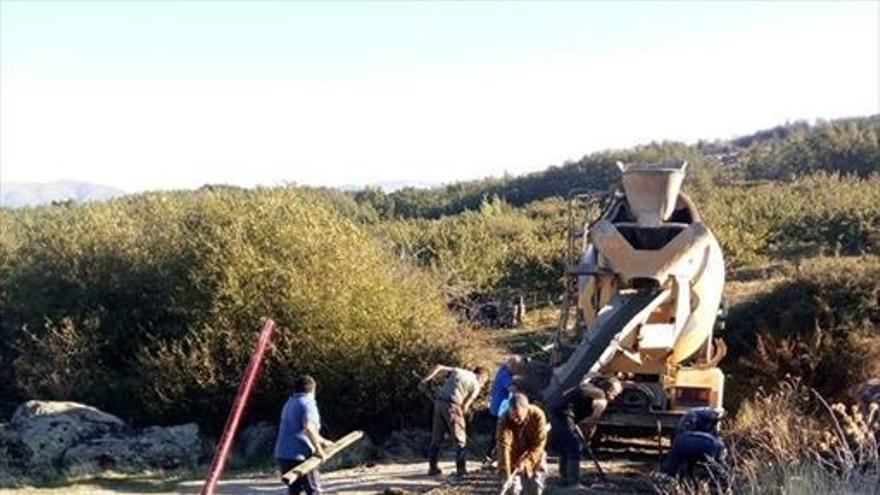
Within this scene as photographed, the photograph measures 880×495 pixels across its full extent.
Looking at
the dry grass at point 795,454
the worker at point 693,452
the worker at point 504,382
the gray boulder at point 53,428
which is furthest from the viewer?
the gray boulder at point 53,428

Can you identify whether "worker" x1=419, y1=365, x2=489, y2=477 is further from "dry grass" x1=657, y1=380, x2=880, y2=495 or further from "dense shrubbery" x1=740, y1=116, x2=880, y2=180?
"dense shrubbery" x1=740, y1=116, x2=880, y2=180

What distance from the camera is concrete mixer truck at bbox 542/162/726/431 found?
12.0m

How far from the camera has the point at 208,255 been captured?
22547 millimetres

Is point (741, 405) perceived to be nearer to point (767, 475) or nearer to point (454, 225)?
point (767, 475)

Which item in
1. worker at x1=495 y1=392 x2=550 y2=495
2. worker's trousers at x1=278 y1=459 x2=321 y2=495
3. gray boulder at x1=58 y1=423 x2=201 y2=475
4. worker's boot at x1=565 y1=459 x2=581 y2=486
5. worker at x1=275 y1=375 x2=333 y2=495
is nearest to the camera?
worker at x1=495 y1=392 x2=550 y2=495

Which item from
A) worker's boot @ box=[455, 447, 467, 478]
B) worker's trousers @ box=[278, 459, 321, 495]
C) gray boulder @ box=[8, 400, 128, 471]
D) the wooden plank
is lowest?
gray boulder @ box=[8, 400, 128, 471]

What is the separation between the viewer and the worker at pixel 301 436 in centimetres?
1118

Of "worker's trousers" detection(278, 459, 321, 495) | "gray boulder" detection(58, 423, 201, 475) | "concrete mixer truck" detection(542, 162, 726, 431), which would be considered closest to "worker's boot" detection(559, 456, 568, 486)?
"concrete mixer truck" detection(542, 162, 726, 431)

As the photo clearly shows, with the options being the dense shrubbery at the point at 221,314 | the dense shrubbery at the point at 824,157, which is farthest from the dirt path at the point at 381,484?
the dense shrubbery at the point at 824,157

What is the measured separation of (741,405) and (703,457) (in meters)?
7.09

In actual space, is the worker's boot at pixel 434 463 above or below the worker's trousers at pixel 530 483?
below

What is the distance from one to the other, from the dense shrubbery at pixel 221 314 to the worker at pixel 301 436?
28.0 feet

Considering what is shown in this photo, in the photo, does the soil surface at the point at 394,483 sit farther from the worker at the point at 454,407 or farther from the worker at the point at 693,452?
the worker at the point at 693,452

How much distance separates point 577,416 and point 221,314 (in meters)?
11.2
